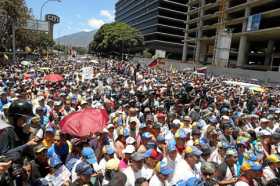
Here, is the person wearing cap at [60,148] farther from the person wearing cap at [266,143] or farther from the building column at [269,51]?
the building column at [269,51]

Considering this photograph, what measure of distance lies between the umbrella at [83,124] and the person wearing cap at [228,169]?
238 cm

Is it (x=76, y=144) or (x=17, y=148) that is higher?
(x=17, y=148)

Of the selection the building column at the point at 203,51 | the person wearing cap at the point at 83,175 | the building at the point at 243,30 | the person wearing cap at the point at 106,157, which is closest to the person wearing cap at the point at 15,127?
the person wearing cap at the point at 83,175

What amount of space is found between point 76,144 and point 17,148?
1999mm

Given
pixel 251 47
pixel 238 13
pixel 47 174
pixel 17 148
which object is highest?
pixel 238 13

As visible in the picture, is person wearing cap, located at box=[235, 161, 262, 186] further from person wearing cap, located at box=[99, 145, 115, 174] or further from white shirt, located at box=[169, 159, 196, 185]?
person wearing cap, located at box=[99, 145, 115, 174]

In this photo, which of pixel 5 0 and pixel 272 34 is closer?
pixel 5 0

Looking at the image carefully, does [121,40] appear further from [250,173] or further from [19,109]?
[19,109]

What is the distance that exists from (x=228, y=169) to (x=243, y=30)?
158 ft

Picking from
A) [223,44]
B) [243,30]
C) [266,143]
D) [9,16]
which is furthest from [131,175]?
[243,30]

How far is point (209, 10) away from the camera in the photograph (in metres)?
62.9

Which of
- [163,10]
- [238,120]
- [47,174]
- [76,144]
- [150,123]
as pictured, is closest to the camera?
[47,174]

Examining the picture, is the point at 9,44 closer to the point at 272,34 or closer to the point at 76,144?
the point at 76,144

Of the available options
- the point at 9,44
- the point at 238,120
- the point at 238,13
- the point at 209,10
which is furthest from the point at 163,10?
the point at 238,120
